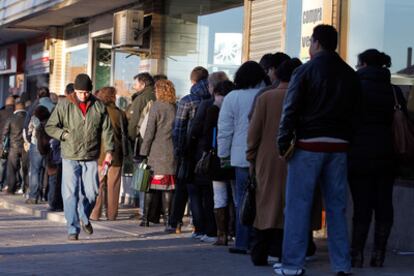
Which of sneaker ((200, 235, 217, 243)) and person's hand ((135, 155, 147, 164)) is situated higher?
person's hand ((135, 155, 147, 164))

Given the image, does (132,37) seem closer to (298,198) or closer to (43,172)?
(43,172)

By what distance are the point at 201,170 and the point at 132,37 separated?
6.97 m

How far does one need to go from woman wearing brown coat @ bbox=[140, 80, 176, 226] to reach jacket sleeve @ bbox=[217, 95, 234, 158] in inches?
102

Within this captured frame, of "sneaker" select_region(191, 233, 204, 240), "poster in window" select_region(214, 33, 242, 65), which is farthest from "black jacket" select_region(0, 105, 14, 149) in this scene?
"sneaker" select_region(191, 233, 204, 240)

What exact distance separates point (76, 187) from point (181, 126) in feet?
4.73

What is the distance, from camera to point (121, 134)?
13.4 m

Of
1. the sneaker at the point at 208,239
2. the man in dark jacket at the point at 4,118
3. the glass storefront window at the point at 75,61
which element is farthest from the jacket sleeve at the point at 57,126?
the glass storefront window at the point at 75,61

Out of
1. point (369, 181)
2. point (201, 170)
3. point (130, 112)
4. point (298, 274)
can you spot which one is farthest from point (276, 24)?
point (298, 274)

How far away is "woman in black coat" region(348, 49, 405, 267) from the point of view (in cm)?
850

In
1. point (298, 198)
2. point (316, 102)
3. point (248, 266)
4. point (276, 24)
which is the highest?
point (276, 24)

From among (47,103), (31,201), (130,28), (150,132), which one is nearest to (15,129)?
(31,201)

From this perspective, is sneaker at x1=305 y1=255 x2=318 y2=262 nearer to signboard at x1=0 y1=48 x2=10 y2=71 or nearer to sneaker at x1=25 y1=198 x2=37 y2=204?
sneaker at x1=25 y1=198 x2=37 y2=204

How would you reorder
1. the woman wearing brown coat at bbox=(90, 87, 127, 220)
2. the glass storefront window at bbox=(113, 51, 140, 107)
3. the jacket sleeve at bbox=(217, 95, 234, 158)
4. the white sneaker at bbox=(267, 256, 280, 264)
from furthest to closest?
the glass storefront window at bbox=(113, 51, 140, 107)
the woman wearing brown coat at bbox=(90, 87, 127, 220)
the jacket sleeve at bbox=(217, 95, 234, 158)
the white sneaker at bbox=(267, 256, 280, 264)

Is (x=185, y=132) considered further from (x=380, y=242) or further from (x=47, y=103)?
(x=47, y=103)
